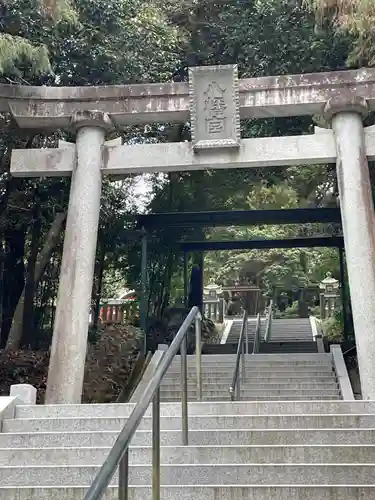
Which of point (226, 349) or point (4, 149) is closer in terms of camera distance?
point (4, 149)

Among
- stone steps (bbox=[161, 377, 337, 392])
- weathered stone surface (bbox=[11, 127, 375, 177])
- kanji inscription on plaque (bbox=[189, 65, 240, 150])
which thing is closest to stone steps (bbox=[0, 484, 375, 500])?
stone steps (bbox=[161, 377, 337, 392])

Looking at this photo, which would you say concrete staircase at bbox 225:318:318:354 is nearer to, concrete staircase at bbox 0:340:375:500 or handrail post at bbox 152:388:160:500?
concrete staircase at bbox 0:340:375:500

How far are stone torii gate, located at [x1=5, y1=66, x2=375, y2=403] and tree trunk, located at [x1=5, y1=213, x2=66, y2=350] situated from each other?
200 centimetres

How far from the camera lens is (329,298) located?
17234mm

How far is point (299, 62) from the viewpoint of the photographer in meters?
9.90

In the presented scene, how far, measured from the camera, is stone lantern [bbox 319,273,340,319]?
16.9 metres

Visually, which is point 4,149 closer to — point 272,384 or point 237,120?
point 237,120

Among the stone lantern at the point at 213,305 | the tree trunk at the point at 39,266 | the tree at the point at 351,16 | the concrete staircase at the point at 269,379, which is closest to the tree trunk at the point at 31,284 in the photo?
the tree trunk at the point at 39,266

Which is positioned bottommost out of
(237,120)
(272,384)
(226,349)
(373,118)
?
(272,384)

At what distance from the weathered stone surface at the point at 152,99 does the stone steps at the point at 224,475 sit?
209 inches

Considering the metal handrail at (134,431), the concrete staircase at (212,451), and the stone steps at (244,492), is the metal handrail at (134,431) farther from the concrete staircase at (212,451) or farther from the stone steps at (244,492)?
the stone steps at (244,492)

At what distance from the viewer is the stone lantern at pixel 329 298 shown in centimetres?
1688

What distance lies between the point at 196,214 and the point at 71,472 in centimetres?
798

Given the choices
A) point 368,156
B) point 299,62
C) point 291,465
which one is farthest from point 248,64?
point 291,465
